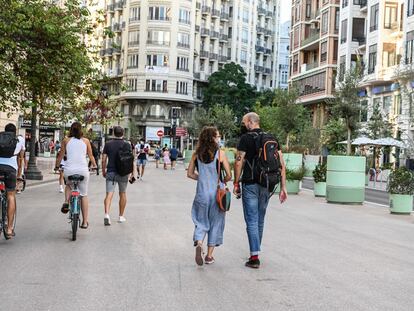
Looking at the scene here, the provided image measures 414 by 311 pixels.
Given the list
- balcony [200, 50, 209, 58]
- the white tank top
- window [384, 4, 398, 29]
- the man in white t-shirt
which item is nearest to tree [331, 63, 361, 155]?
window [384, 4, 398, 29]

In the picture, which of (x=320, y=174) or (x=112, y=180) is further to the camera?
(x=320, y=174)

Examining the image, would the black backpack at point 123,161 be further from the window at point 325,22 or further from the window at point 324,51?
the window at point 325,22

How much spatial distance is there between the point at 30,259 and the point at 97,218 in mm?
5516

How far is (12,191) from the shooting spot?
10648mm

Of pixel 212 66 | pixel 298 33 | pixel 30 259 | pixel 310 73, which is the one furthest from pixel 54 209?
pixel 212 66

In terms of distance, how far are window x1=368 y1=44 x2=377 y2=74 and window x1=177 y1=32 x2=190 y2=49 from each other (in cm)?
3966

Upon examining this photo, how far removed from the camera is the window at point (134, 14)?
295 ft

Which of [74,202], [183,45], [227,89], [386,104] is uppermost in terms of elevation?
[183,45]

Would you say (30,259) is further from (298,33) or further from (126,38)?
(126,38)

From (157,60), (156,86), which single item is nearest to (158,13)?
(157,60)

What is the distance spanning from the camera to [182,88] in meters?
90.5

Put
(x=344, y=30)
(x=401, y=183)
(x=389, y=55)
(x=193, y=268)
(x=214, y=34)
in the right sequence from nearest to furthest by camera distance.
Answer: (x=193, y=268), (x=401, y=183), (x=389, y=55), (x=344, y=30), (x=214, y=34)

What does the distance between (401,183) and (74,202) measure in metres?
10.6

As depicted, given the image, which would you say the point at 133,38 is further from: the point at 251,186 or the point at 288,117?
the point at 251,186
